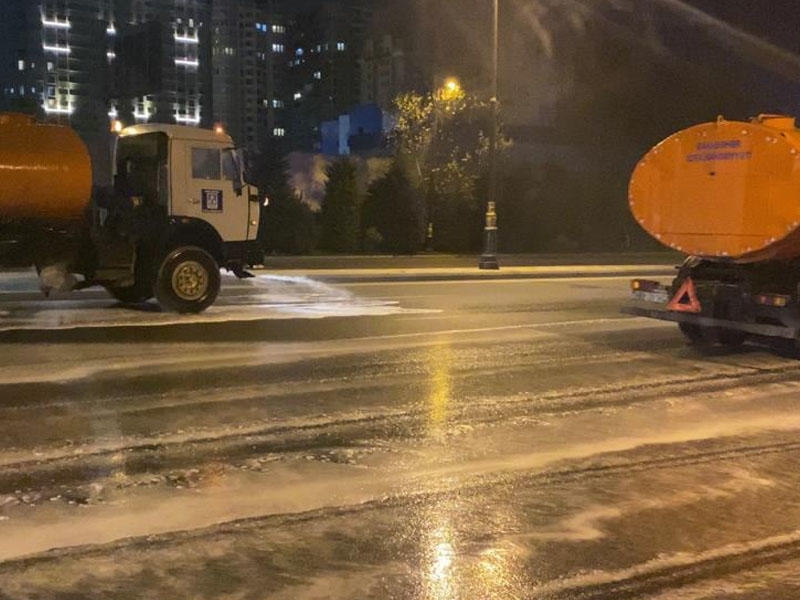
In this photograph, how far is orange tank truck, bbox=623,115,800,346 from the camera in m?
10.6

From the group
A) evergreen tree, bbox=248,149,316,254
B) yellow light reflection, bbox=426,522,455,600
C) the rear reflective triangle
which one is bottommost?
yellow light reflection, bbox=426,522,455,600

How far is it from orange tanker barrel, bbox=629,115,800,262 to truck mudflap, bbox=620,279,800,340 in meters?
0.55

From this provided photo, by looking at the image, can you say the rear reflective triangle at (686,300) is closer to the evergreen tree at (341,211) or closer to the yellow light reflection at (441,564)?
the yellow light reflection at (441,564)

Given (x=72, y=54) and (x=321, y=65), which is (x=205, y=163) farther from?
(x=321, y=65)

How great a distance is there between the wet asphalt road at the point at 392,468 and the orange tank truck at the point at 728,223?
602 mm

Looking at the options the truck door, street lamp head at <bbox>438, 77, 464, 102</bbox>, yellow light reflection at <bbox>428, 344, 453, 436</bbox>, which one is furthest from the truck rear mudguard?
street lamp head at <bbox>438, 77, 464, 102</bbox>

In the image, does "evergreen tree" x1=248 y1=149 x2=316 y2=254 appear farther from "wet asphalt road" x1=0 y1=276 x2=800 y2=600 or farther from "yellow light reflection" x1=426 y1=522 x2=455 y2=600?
A: "yellow light reflection" x1=426 y1=522 x2=455 y2=600

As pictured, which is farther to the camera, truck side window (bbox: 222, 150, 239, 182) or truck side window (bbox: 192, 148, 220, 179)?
truck side window (bbox: 222, 150, 239, 182)

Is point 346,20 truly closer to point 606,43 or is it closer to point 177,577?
point 606,43

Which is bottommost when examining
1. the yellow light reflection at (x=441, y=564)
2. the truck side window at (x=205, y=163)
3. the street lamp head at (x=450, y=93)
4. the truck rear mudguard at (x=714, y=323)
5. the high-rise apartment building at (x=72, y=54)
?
the yellow light reflection at (x=441, y=564)

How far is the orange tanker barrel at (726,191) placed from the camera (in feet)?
34.6

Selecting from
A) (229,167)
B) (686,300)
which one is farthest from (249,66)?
(686,300)

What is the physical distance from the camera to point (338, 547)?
4953mm

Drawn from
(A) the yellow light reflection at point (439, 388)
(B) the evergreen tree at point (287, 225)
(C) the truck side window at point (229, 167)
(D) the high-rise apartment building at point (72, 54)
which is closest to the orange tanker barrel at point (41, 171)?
(C) the truck side window at point (229, 167)
